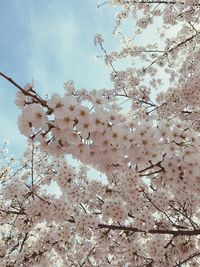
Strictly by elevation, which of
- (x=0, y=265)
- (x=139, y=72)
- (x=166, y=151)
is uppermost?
(x=139, y=72)

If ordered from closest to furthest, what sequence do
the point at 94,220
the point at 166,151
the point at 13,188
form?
the point at 166,151
the point at 94,220
the point at 13,188

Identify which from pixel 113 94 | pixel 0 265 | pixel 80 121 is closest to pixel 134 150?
pixel 80 121

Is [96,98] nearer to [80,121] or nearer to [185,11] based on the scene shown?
[80,121]

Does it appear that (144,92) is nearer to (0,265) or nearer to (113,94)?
(113,94)

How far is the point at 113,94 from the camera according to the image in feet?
31.5

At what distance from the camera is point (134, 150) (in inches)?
117

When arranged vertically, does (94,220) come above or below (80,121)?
above

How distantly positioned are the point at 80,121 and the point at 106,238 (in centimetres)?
377

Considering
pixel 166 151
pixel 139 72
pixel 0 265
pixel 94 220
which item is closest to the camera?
pixel 166 151

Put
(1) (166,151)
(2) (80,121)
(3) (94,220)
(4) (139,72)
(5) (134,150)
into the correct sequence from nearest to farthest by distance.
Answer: (2) (80,121) → (5) (134,150) → (1) (166,151) → (3) (94,220) → (4) (139,72)

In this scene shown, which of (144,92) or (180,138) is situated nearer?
(180,138)

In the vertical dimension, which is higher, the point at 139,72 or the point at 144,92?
the point at 139,72

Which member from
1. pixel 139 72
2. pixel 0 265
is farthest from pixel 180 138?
pixel 139 72

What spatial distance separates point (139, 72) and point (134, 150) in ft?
25.6
